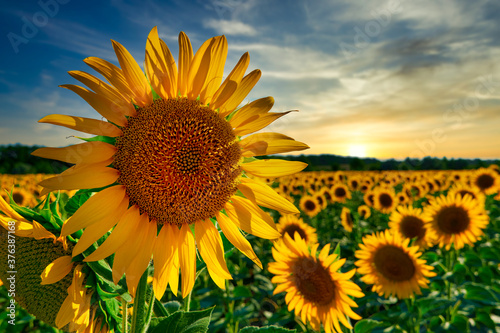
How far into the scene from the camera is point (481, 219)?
622 cm

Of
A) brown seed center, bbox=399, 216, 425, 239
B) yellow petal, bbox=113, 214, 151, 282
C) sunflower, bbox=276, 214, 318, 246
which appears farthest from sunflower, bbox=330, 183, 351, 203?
yellow petal, bbox=113, 214, 151, 282

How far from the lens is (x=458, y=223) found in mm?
6266

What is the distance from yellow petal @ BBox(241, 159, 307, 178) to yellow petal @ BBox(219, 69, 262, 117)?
26 cm

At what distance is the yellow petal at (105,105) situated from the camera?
3.73 feet

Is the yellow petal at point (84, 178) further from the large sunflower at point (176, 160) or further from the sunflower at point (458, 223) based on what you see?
the sunflower at point (458, 223)

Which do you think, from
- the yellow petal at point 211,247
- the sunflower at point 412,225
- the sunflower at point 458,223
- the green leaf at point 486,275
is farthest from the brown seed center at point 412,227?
the yellow petal at point 211,247

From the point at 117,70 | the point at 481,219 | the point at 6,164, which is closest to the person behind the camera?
the point at 117,70

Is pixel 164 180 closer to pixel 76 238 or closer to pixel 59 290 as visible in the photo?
pixel 76 238

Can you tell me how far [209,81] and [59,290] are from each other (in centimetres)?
113

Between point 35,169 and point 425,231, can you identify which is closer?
point 425,231

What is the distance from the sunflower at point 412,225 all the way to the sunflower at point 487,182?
6446 millimetres

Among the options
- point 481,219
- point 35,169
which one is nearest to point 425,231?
point 481,219

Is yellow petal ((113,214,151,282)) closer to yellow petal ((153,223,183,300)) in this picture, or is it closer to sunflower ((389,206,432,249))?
yellow petal ((153,223,183,300))

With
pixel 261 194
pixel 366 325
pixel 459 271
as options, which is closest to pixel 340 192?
pixel 459 271
